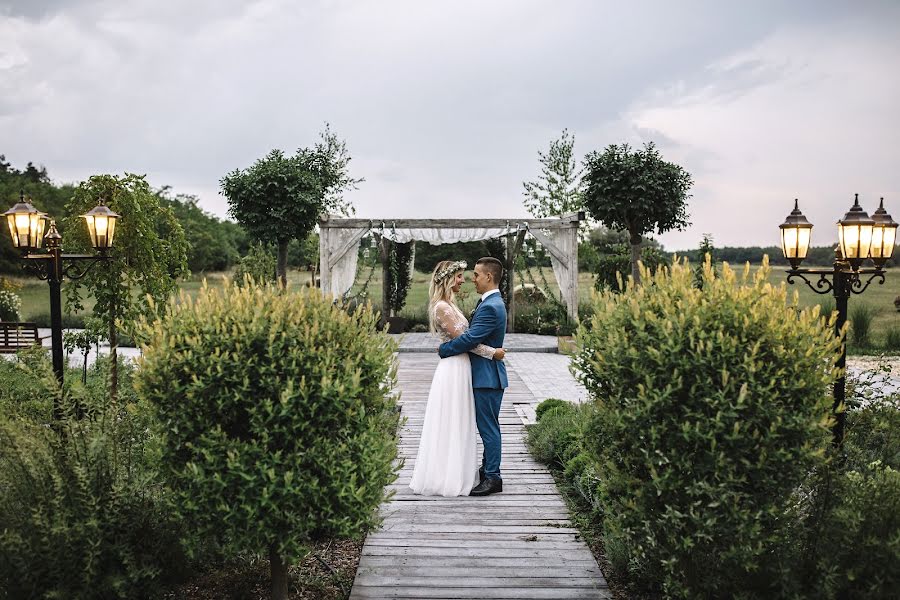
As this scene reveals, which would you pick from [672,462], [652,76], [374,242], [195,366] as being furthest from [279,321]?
[374,242]

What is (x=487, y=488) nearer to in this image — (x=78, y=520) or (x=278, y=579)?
(x=278, y=579)

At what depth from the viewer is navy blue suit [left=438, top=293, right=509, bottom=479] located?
16.9ft

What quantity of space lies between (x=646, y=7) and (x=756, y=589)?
29.9 feet

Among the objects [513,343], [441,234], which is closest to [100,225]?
[441,234]

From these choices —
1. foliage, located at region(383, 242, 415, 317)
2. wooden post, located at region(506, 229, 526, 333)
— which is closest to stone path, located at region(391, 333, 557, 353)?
wooden post, located at region(506, 229, 526, 333)

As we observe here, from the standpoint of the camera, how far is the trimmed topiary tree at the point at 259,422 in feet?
10.1

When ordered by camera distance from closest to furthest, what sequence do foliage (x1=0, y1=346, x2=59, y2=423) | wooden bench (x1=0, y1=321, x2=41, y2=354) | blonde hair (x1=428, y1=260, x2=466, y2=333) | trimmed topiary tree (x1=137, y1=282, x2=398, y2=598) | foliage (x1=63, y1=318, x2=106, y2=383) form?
trimmed topiary tree (x1=137, y1=282, x2=398, y2=598) → foliage (x1=0, y1=346, x2=59, y2=423) → blonde hair (x1=428, y1=260, x2=466, y2=333) → foliage (x1=63, y1=318, x2=106, y2=383) → wooden bench (x1=0, y1=321, x2=41, y2=354)

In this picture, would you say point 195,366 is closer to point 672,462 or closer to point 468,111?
point 672,462

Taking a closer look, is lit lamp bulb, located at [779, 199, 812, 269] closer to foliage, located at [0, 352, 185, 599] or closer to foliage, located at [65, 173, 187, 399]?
foliage, located at [0, 352, 185, 599]

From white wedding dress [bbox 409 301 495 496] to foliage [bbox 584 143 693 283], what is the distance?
1109 centimetres

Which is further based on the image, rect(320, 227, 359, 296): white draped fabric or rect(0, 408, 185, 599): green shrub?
rect(320, 227, 359, 296): white draped fabric

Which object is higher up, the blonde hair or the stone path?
the blonde hair

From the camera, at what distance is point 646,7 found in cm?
1012

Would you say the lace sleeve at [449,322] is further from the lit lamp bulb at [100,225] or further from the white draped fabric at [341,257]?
the white draped fabric at [341,257]
